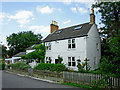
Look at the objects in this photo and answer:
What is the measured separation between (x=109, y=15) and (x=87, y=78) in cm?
1622

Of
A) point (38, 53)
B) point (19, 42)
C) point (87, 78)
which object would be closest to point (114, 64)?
point (87, 78)

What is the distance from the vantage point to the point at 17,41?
46.1 m

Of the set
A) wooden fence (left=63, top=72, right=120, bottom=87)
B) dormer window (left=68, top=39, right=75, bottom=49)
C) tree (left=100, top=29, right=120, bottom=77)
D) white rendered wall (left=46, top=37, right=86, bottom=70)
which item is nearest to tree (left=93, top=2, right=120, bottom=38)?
white rendered wall (left=46, top=37, right=86, bottom=70)

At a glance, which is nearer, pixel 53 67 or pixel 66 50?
pixel 53 67

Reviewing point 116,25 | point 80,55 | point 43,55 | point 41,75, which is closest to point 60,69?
point 41,75

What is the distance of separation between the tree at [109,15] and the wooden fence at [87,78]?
41.8ft

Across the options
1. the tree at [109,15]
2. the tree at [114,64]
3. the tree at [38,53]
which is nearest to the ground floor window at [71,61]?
the tree at [38,53]

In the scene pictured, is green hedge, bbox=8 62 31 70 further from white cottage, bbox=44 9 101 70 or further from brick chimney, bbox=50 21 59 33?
brick chimney, bbox=50 21 59 33

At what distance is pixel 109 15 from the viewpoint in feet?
67.1

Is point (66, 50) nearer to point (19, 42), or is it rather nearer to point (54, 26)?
point (54, 26)

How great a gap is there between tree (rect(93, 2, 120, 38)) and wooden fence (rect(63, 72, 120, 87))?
12751 millimetres

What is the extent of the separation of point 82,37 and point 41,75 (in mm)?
8660

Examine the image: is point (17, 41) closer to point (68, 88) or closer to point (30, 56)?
point (30, 56)

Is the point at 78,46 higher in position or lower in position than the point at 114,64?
higher
